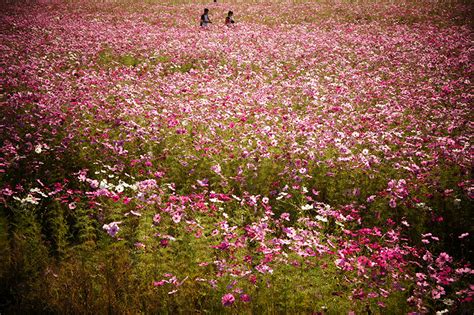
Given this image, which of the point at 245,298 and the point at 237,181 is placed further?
the point at 237,181

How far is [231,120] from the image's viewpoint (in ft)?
24.9

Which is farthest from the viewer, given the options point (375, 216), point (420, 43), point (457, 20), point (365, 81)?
point (457, 20)

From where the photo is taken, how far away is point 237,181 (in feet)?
18.3

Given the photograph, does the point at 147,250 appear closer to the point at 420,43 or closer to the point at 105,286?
the point at 105,286

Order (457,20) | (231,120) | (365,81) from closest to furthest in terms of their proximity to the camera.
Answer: (231,120) < (365,81) < (457,20)

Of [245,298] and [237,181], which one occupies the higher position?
[237,181]

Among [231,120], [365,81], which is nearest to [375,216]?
[231,120]

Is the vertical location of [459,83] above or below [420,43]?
below

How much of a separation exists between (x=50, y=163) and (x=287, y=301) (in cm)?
498

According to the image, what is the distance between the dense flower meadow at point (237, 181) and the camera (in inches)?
136

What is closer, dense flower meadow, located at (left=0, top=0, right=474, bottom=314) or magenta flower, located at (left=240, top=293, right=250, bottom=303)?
magenta flower, located at (left=240, top=293, right=250, bottom=303)

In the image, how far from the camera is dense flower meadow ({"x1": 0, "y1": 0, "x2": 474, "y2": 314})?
3459mm

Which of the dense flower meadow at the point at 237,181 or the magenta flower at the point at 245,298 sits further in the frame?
the dense flower meadow at the point at 237,181

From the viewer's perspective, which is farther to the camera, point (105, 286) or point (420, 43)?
point (420, 43)
